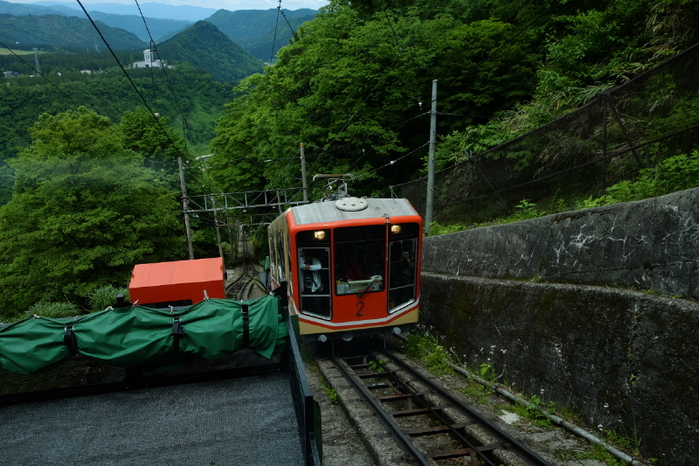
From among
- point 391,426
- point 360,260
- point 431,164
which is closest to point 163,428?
point 391,426

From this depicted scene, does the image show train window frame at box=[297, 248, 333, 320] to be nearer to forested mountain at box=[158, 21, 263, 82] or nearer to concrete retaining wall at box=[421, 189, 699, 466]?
concrete retaining wall at box=[421, 189, 699, 466]

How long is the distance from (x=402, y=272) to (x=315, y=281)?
1832 millimetres

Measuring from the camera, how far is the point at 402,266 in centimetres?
994

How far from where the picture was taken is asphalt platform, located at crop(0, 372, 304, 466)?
4207mm

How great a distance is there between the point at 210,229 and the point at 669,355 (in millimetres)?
41663

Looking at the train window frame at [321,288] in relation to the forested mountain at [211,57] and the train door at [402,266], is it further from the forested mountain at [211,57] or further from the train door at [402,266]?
the forested mountain at [211,57]

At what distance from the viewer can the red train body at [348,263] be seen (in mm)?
9375

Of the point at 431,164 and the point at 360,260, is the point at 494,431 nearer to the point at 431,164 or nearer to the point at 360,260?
the point at 360,260

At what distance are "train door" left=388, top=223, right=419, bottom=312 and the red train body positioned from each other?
20 mm

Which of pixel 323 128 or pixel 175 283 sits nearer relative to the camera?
pixel 175 283

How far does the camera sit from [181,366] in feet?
16.7

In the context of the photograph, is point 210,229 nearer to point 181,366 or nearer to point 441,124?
point 441,124

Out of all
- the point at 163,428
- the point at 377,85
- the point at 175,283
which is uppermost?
the point at 377,85

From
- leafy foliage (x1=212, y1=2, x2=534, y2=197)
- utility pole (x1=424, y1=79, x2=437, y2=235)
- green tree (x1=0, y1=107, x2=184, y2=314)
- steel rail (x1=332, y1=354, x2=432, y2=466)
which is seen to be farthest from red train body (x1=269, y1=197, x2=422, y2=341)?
green tree (x1=0, y1=107, x2=184, y2=314)
